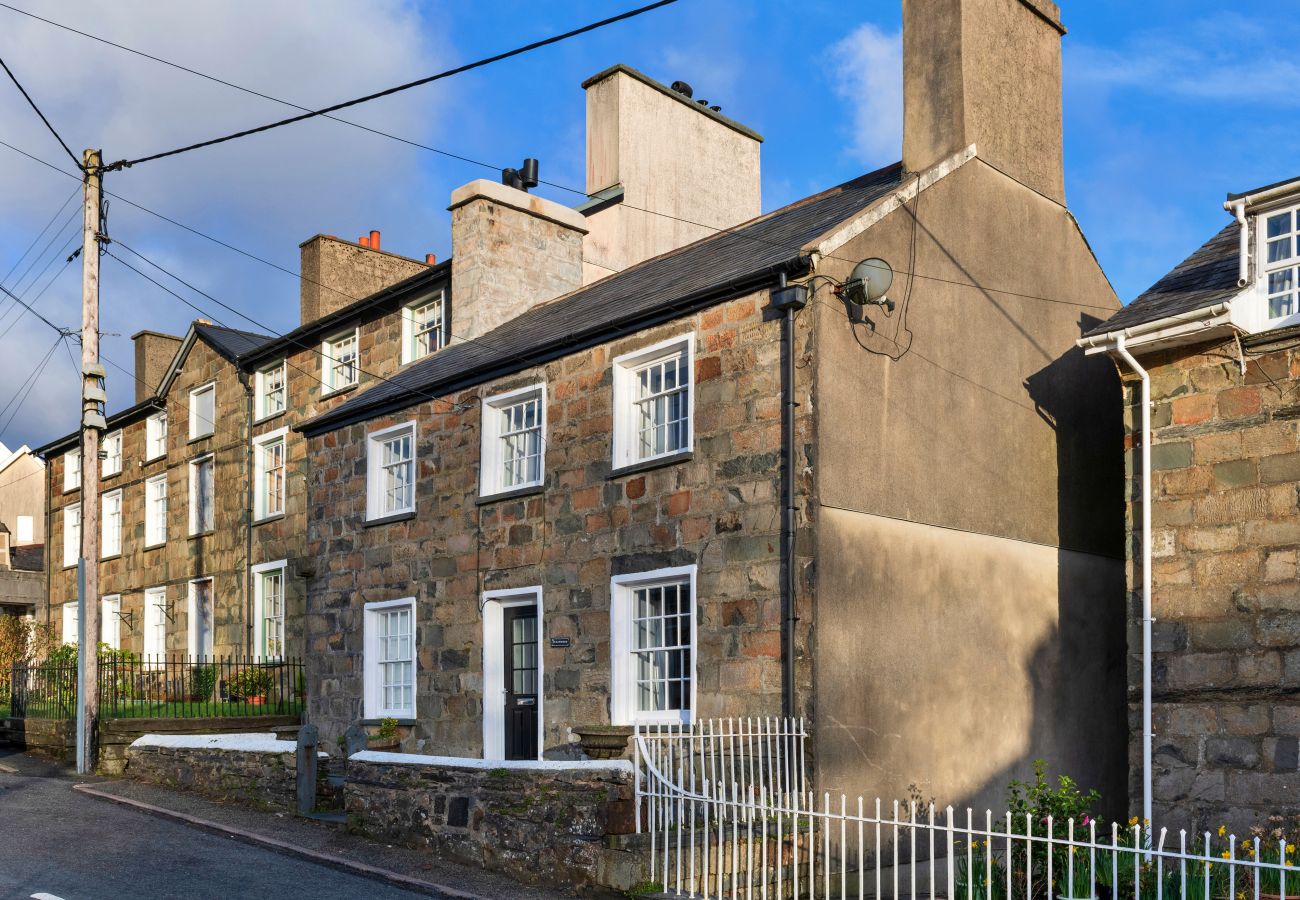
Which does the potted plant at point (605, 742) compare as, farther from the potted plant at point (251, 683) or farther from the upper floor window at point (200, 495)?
the upper floor window at point (200, 495)

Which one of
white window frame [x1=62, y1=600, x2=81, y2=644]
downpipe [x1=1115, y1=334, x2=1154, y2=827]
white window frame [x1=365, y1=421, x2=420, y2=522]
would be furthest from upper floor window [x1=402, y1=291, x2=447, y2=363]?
white window frame [x1=62, y1=600, x2=81, y2=644]

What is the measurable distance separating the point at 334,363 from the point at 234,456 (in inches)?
165

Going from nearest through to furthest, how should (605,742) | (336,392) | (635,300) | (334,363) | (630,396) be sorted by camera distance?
(605,742)
(630,396)
(635,300)
(336,392)
(334,363)

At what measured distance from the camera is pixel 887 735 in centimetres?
1287

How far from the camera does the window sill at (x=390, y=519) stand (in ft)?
58.9

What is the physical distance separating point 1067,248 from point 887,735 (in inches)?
295

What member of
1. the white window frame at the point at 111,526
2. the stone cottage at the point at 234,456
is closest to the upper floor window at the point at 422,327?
the stone cottage at the point at 234,456

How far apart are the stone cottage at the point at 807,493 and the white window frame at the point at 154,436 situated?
13272mm

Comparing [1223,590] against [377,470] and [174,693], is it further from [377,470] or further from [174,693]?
[174,693]

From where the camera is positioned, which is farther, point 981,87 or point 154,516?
point 154,516

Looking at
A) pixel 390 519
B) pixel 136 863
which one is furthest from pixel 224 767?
pixel 136 863

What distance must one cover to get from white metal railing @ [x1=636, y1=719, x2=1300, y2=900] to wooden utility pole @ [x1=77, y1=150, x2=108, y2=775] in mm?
9892

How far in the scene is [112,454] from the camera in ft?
110

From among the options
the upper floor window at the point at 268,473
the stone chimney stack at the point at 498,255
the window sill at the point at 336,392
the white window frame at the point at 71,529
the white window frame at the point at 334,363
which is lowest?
the white window frame at the point at 71,529
